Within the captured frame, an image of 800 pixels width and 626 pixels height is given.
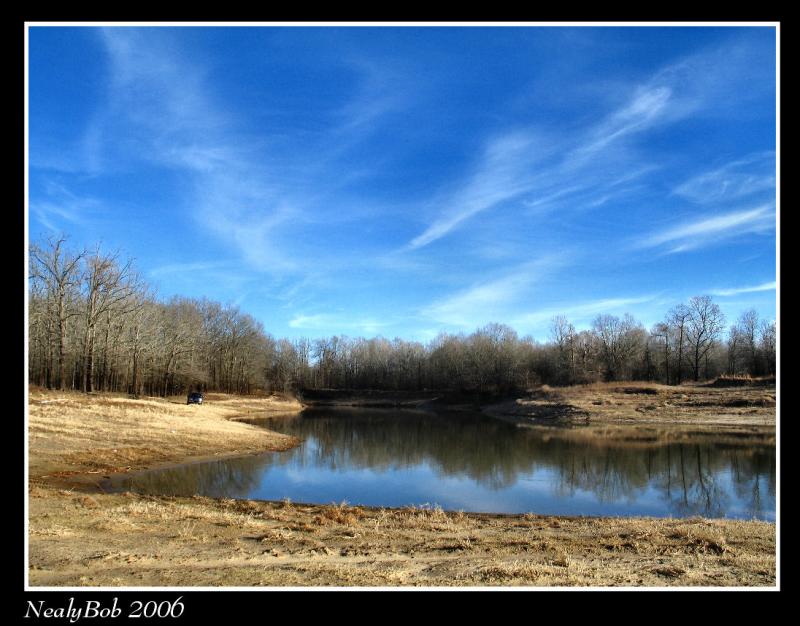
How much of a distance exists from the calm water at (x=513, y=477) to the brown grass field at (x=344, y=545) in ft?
9.05

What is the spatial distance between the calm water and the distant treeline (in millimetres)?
26517

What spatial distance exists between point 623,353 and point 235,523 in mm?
89222

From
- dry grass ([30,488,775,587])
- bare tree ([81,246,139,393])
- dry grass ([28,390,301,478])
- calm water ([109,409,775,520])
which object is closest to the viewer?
dry grass ([30,488,775,587])

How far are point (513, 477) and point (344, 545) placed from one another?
1353 cm

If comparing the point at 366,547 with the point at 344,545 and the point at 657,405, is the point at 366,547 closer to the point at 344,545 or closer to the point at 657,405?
the point at 344,545

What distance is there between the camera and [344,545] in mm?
9367

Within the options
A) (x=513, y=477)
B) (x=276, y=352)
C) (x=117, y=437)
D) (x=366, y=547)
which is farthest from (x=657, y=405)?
(x=276, y=352)

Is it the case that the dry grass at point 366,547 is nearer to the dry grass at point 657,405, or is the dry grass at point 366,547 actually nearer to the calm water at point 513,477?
the calm water at point 513,477

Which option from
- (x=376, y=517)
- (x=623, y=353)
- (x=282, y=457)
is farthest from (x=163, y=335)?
(x=623, y=353)

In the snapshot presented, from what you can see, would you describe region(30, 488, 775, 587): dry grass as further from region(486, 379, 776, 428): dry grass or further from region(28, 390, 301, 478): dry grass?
region(486, 379, 776, 428): dry grass

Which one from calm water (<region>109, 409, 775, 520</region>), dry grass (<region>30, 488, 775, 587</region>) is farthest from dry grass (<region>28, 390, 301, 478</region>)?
dry grass (<region>30, 488, 775, 587</region>)

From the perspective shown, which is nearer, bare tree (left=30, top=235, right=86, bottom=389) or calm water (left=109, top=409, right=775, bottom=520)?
calm water (left=109, top=409, right=775, bottom=520)

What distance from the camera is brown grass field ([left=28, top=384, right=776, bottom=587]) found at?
6922 millimetres
